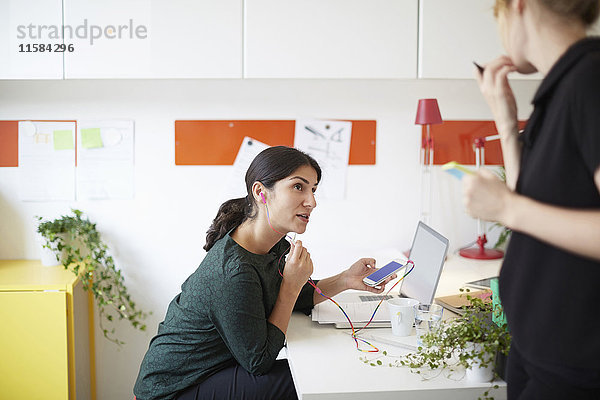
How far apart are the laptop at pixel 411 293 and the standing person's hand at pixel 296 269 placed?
14cm

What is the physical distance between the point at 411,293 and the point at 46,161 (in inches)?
69.9

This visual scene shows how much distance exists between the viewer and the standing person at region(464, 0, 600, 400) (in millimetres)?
967

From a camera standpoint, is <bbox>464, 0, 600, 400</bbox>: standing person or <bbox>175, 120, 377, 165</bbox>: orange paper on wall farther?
<bbox>175, 120, 377, 165</bbox>: orange paper on wall

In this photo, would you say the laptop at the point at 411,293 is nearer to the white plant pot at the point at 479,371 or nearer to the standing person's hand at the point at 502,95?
the white plant pot at the point at 479,371

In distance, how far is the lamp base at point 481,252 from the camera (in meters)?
2.77

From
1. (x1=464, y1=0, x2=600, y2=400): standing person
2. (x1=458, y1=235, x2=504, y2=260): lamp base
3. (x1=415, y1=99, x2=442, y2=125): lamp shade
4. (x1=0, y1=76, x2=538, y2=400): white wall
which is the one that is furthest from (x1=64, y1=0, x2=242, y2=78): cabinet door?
(x1=464, y1=0, x2=600, y2=400): standing person

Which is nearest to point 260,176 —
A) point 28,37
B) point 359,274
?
point 359,274

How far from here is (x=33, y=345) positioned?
94.5 inches

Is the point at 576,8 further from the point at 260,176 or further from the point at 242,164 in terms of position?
the point at 242,164

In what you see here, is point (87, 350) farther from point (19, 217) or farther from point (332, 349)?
point (332, 349)

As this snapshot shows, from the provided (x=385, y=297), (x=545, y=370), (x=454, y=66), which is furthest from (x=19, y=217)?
(x=545, y=370)

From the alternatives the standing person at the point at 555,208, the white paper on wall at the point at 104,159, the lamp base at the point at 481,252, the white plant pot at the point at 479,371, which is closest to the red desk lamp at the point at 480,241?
the lamp base at the point at 481,252

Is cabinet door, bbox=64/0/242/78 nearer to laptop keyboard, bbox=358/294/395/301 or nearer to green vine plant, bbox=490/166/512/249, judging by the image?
laptop keyboard, bbox=358/294/395/301

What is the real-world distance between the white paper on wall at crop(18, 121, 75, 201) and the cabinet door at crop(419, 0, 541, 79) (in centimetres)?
159
